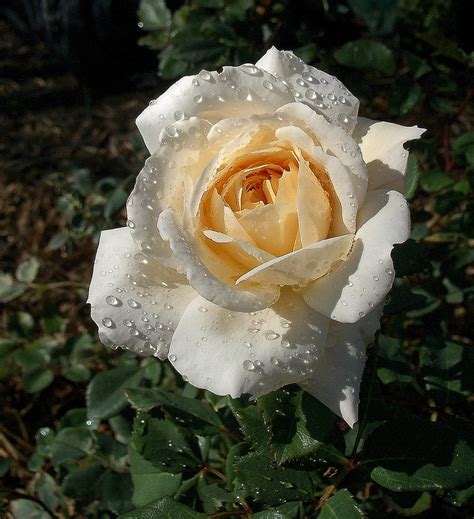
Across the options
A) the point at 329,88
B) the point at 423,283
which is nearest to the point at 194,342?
the point at 329,88

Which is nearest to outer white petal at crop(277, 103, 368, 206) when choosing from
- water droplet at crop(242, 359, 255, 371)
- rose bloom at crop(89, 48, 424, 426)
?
rose bloom at crop(89, 48, 424, 426)

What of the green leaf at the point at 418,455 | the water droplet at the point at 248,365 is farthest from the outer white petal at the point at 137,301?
the green leaf at the point at 418,455

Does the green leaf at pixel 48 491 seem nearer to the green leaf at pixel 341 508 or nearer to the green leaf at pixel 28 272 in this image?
the green leaf at pixel 28 272

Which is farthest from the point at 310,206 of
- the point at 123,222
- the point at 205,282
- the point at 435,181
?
the point at 123,222

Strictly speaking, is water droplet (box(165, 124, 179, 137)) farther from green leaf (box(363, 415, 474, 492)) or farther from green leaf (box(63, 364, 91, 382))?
green leaf (box(63, 364, 91, 382))

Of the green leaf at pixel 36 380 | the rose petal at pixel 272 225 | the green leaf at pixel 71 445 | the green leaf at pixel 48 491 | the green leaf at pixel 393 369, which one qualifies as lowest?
the green leaf at pixel 48 491

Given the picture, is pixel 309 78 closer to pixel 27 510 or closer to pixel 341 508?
pixel 341 508
